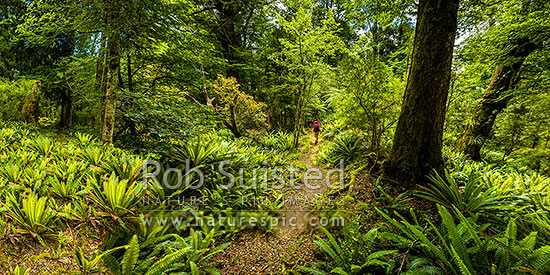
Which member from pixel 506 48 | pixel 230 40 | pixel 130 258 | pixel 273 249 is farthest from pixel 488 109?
pixel 230 40

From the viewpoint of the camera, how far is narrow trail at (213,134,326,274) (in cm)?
231

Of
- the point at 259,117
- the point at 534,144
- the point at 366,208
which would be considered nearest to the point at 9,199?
the point at 366,208

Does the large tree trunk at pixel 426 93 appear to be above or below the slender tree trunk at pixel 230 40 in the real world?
below

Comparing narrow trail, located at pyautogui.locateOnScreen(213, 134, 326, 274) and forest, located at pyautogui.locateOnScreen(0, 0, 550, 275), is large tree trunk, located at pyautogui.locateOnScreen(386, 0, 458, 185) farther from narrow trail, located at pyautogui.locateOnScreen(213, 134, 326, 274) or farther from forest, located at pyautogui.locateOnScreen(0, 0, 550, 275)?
narrow trail, located at pyautogui.locateOnScreen(213, 134, 326, 274)

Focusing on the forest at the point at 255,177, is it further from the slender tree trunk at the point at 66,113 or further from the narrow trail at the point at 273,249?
the slender tree trunk at the point at 66,113

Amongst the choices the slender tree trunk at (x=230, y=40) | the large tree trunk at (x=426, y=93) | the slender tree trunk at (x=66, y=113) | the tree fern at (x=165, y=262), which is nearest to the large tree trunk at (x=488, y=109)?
the large tree trunk at (x=426, y=93)

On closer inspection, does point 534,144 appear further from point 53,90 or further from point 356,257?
point 53,90

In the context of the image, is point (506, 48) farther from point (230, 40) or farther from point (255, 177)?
point (230, 40)

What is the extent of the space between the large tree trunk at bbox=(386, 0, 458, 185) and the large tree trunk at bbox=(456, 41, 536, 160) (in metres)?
4.08

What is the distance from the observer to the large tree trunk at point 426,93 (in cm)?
289

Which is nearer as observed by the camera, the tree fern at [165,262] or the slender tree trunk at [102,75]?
the tree fern at [165,262]

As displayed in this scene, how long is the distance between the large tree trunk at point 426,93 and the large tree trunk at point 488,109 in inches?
161

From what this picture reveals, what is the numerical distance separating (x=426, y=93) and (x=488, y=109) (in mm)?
4746

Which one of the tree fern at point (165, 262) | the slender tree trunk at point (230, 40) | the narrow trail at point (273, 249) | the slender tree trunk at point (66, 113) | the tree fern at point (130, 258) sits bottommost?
the narrow trail at point (273, 249)
